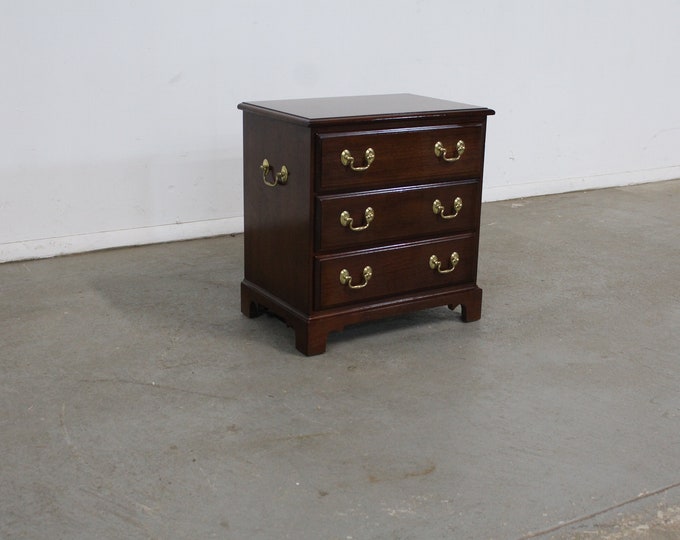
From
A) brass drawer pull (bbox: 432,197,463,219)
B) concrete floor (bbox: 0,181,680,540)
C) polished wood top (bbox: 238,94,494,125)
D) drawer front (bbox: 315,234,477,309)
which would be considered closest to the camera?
concrete floor (bbox: 0,181,680,540)

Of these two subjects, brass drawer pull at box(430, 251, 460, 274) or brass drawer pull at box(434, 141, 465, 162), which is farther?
brass drawer pull at box(430, 251, 460, 274)

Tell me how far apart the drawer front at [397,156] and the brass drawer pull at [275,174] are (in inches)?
5.8

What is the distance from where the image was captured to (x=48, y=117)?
11.6 feet

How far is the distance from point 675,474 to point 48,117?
8.48ft

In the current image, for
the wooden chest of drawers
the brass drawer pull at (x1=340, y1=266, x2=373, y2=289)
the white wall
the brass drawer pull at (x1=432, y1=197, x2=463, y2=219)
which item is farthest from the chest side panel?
the white wall

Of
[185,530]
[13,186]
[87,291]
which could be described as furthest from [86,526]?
[13,186]

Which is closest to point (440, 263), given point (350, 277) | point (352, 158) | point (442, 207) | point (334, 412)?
point (442, 207)

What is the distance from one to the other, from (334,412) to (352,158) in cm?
73

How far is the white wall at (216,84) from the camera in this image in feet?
11.6

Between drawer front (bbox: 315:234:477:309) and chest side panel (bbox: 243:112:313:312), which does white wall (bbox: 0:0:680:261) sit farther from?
drawer front (bbox: 315:234:477:309)

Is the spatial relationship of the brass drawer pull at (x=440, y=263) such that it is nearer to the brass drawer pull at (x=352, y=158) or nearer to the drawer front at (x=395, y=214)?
the drawer front at (x=395, y=214)

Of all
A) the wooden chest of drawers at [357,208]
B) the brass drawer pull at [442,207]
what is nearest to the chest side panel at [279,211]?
the wooden chest of drawers at [357,208]

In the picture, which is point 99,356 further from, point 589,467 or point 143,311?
point 589,467

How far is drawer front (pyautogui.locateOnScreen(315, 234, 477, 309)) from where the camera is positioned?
2721 millimetres
